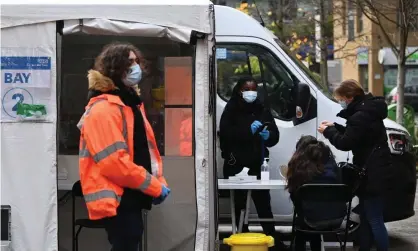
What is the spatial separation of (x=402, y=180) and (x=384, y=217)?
1.37 ft

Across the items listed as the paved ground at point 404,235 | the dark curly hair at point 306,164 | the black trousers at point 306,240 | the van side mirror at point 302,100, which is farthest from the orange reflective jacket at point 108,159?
the paved ground at point 404,235

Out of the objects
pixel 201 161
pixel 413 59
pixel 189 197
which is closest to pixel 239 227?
pixel 189 197

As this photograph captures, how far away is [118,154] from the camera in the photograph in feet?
16.3

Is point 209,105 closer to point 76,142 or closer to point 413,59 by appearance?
point 76,142

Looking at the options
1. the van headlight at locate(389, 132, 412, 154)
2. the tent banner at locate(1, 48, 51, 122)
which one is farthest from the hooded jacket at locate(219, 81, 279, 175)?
the tent banner at locate(1, 48, 51, 122)

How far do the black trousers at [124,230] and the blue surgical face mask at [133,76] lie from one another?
87cm

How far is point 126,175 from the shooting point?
4.97m

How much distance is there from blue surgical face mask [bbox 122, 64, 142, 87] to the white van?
8.86 ft

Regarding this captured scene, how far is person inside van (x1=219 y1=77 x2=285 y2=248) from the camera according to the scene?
766cm

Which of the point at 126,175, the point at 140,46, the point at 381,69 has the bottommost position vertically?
the point at 126,175

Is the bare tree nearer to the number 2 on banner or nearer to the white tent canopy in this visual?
the white tent canopy

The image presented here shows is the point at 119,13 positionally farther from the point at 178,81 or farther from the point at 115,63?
the point at 178,81

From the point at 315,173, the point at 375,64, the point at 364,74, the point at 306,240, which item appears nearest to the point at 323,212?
the point at 315,173

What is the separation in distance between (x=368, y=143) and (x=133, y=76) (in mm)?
2740
